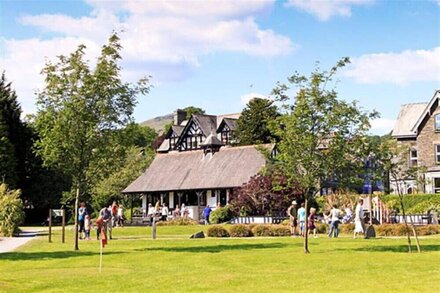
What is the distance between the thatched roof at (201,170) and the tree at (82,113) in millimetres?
29931

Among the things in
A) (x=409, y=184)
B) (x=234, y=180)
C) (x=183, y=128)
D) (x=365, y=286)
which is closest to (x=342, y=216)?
(x=234, y=180)

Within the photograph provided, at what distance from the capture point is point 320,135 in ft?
78.6

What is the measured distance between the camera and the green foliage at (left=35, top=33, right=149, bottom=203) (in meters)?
26.5

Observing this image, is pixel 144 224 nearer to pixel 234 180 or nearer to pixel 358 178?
pixel 234 180

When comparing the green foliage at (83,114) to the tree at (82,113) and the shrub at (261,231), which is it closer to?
the tree at (82,113)

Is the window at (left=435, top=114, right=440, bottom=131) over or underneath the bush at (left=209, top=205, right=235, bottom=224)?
over

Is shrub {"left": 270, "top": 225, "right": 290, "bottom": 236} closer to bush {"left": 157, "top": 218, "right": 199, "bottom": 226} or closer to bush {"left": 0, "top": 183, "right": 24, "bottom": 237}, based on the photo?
bush {"left": 0, "top": 183, "right": 24, "bottom": 237}

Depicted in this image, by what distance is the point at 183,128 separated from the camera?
9144 cm

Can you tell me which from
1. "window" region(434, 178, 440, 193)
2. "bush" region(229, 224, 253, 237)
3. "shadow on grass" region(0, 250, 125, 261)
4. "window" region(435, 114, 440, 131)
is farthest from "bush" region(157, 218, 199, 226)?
"shadow on grass" region(0, 250, 125, 261)

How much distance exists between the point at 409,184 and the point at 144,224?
78.9ft

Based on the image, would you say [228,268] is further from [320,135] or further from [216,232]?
[216,232]

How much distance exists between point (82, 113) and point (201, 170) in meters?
37.8

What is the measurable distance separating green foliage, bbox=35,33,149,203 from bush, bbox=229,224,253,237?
9.71 metres

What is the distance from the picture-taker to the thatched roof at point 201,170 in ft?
194
